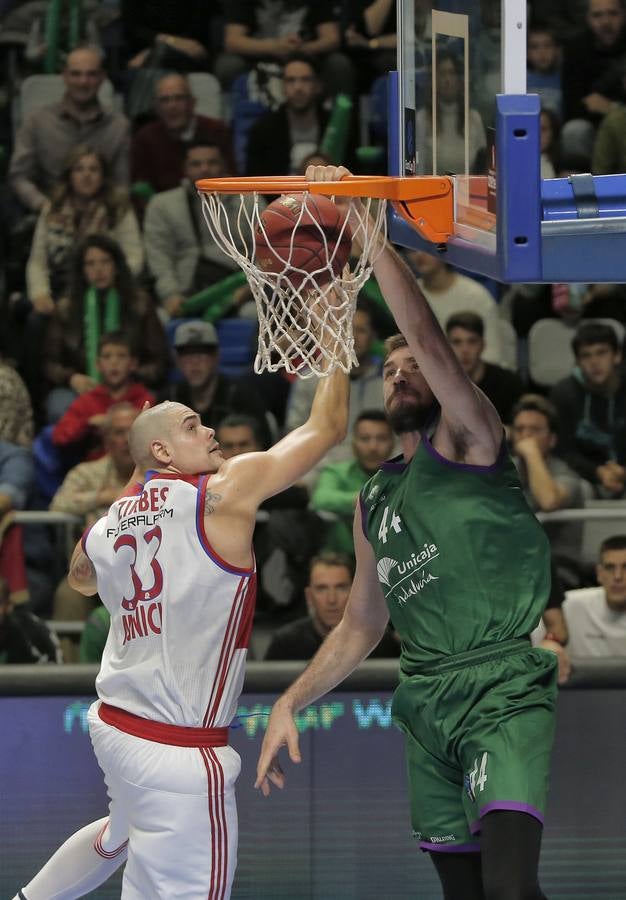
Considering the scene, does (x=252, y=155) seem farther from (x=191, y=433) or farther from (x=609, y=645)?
(x=191, y=433)

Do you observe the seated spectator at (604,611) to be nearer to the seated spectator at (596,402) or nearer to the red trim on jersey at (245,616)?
the seated spectator at (596,402)

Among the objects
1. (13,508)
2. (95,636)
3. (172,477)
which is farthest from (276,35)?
(172,477)

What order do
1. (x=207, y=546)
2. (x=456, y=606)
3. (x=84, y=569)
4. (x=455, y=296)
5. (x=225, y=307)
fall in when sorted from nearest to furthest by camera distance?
(x=456, y=606) < (x=207, y=546) < (x=84, y=569) < (x=455, y=296) < (x=225, y=307)

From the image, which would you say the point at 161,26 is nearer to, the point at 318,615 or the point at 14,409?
the point at 14,409

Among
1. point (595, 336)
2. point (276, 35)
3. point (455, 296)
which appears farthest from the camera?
point (276, 35)

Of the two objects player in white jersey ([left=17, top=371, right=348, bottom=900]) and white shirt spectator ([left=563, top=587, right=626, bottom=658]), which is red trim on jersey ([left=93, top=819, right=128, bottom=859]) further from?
white shirt spectator ([left=563, top=587, right=626, bottom=658])

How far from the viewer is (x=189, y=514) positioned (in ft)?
17.5

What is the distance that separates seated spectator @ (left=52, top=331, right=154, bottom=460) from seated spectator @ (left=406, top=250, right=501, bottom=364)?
1.52m

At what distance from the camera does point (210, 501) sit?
5.35 metres

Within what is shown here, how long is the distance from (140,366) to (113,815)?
3592mm

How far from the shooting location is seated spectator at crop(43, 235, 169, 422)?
880 cm

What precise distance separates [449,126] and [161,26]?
4985 millimetres

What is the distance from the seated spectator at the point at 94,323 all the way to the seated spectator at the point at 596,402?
2.05m

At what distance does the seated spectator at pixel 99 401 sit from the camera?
27.9 feet
